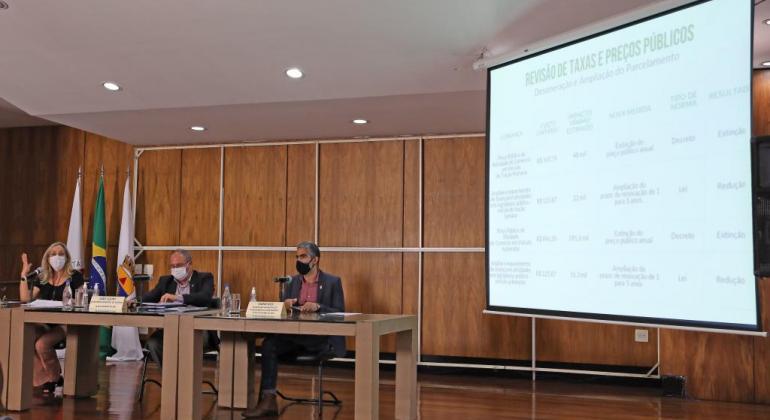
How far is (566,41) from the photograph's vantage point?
3658 mm

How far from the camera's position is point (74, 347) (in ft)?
18.6

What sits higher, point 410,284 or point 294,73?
point 294,73

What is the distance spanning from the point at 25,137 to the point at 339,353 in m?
5.88

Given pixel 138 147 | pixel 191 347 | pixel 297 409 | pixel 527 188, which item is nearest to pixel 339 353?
pixel 297 409

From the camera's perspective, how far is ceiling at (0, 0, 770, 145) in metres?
4.75

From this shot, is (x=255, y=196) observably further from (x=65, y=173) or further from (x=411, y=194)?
(x=65, y=173)

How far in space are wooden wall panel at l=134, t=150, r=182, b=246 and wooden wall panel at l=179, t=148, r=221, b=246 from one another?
0.08m

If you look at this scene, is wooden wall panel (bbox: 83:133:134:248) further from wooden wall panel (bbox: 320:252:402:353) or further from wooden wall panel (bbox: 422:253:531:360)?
wooden wall panel (bbox: 422:253:531:360)

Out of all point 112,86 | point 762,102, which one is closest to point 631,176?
point 762,102

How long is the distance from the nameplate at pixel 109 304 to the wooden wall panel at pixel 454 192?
11.1ft

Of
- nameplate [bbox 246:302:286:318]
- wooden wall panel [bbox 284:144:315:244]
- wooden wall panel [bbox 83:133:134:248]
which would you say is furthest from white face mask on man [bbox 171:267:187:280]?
wooden wall panel [bbox 83:133:134:248]

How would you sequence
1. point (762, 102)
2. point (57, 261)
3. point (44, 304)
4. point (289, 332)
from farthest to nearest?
point (57, 261) → point (762, 102) → point (44, 304) → point (289, 332)

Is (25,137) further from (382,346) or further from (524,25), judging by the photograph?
(524,25)

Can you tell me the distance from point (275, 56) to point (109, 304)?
212 centimetres
